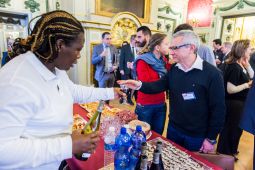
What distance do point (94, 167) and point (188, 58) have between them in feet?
3.54

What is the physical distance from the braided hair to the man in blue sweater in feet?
3.11

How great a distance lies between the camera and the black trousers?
95.9 inches

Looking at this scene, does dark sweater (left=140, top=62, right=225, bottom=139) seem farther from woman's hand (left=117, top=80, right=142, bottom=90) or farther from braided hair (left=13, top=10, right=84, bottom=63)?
braided hair (left=13, top=10, right=84, bottom=63)

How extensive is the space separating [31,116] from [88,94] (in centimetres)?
67

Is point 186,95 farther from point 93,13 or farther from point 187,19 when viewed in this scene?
point 187,19

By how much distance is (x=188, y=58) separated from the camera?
5.05ft

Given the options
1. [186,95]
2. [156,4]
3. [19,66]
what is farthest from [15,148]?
[156,4]

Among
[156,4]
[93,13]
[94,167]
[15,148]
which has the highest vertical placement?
[156,4]

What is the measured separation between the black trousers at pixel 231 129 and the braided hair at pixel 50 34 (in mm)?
2290

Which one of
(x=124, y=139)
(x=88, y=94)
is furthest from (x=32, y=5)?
(x=124, y=139)

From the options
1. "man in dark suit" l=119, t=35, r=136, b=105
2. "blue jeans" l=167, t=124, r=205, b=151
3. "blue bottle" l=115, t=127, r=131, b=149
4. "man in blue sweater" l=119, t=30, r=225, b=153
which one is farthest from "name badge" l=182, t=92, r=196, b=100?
"man in dark suit" l=119, t=35, r=136, b=105

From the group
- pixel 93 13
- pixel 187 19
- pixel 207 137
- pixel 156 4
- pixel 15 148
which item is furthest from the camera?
pixel 187 19

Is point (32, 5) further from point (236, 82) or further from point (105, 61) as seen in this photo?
point (236, 82)

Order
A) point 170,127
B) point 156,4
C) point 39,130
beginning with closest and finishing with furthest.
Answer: point 39,130, point 170,127, point 156,4
